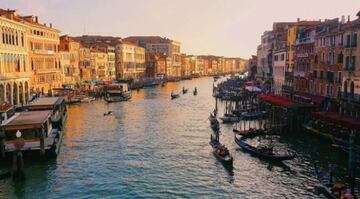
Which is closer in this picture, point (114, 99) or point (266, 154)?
point (266, 154)

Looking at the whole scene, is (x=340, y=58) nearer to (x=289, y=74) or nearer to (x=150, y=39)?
(x=289, y=74)

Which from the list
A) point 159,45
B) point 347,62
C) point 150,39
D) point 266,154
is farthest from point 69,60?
point 150,39

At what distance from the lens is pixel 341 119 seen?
3044 centimetres

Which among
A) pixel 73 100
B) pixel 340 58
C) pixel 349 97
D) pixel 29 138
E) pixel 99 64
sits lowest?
pixel 73 100

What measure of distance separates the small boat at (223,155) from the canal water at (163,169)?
0.45 meters

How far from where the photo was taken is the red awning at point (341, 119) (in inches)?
1116

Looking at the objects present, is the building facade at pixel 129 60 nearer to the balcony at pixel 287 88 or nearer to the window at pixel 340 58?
the balcony at pixel 287 88

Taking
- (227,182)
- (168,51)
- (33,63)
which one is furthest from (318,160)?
(168,51)

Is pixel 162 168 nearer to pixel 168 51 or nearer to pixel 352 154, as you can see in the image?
pixel 352 154

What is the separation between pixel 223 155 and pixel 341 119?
10.3 metres

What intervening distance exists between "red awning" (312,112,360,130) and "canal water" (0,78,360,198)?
1.99 meters

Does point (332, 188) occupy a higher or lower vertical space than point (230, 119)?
lower

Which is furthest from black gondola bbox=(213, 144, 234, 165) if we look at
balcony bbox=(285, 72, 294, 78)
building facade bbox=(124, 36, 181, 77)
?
building facade bbox=(124, 36, 181, 77)

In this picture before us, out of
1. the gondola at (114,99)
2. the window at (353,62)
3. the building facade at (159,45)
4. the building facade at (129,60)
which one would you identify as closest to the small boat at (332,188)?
the window at (353,62)
